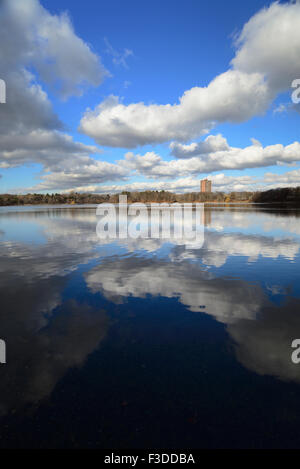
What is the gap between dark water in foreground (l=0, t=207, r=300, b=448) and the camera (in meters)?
3.79

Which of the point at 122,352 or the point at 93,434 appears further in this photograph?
the point at 122,352

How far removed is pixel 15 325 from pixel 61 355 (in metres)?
2.45

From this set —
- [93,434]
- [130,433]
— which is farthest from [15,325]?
[130,433]

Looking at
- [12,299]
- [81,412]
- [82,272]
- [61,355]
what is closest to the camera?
[81,412]

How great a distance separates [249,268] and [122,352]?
9.39 meters

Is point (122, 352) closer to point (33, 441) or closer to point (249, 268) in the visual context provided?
point (33, 441)

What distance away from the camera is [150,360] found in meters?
5.43

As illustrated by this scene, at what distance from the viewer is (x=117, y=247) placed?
18.8 metres

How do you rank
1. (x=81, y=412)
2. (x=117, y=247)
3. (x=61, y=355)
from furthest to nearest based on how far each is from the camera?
(x=117, y=247), (x=61, y=355), (x=81, y=412)

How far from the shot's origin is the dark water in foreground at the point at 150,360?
149 inches

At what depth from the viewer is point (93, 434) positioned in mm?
3725

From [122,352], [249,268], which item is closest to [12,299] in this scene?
[122,352]
